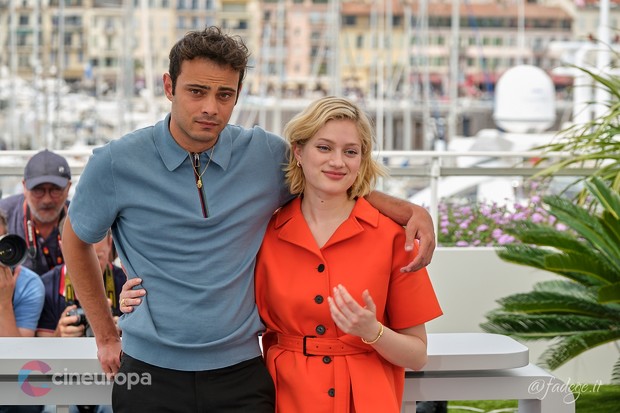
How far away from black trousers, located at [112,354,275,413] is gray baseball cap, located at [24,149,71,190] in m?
3.13

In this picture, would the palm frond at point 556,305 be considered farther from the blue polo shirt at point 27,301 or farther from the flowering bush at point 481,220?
the flowering bush at point 481,220

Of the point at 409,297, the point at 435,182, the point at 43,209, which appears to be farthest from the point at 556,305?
the point at 43,209

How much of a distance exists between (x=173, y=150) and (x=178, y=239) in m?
0.25

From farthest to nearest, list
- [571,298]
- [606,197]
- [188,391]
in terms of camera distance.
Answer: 1. [571,298]
2. [606,197]
3. [188,391]

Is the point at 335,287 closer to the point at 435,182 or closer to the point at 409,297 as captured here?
the point at 409,297

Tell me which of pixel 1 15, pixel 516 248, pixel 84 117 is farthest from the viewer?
pixel 1 15

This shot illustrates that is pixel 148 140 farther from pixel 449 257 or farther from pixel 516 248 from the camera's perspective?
pixel 449 257

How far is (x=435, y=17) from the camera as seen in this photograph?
89.8 meters

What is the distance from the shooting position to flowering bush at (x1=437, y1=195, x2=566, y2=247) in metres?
7.71

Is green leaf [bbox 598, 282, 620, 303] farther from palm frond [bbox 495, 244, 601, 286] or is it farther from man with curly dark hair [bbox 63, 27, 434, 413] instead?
man with curly dark hair [bbox 63, 27, 434, 413]

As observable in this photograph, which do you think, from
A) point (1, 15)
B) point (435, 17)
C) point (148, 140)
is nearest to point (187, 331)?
point (148, 140)

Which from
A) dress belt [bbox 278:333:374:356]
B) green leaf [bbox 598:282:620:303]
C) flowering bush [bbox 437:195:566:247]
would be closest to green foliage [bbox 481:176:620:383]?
green leaf [bbox 598:282:620:303]

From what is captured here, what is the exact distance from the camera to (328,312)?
2.99m

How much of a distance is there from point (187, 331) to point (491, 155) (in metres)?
4.52
